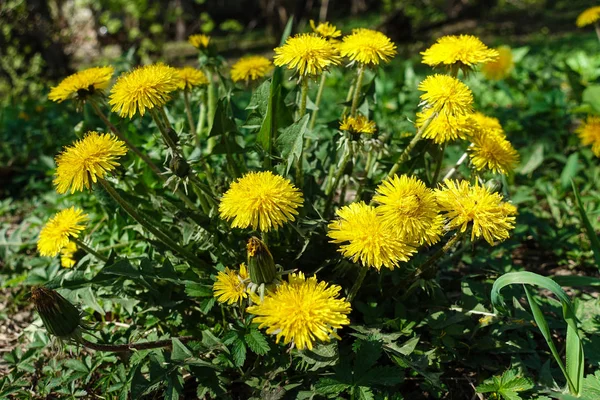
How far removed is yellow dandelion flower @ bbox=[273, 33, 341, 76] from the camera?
4.61 ft

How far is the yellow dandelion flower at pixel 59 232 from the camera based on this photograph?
5.02 ft

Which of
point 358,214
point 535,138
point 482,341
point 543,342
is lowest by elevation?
point 543,342

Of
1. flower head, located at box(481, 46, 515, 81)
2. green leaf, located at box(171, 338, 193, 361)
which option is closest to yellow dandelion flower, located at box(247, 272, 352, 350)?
green leaf, located at box(171, 338, 193, 361)

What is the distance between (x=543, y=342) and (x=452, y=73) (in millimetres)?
1059

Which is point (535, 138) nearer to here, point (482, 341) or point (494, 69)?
point (494, 69)

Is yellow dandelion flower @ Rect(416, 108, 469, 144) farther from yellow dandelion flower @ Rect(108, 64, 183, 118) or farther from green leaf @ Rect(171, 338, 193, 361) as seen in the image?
green leaf @ Rect(171, 338, 193, 361)

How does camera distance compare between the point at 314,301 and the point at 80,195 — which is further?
the point at 80,195

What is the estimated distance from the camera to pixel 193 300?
64.6 inches

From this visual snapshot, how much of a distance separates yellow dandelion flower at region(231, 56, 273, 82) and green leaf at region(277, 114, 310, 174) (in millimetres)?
454

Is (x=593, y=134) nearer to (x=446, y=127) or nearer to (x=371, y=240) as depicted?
(x=446, y=127)

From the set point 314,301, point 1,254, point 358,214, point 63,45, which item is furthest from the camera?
point 63,45

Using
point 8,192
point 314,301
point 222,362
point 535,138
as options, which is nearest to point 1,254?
point 8,192

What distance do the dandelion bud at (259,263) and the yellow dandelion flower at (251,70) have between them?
853 mm

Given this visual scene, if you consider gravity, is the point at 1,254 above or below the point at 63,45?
below
